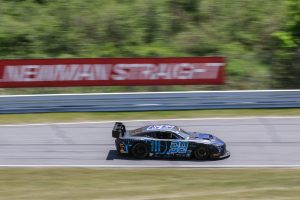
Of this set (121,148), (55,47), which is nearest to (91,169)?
(121,148)

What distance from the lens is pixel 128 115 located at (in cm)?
2200

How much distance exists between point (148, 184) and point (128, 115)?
27.7 feet

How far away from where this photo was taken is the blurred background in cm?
2692

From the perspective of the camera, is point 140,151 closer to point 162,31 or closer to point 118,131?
point 118,131

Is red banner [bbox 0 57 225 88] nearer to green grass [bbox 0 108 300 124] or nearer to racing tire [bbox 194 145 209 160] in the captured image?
green grass [bbox 0 108 300 124]

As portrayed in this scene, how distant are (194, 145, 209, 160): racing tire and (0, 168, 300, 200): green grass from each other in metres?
0.91

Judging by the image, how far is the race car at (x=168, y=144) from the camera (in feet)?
52.4

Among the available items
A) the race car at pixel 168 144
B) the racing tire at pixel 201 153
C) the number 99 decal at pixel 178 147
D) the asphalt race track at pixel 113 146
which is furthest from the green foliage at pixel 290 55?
the number 99 decal at pixel 178 147

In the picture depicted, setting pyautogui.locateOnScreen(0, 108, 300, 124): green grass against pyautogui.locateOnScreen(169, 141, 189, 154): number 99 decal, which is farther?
pyautogui.locateOnScreen(0, 108, 300, 124): green grass

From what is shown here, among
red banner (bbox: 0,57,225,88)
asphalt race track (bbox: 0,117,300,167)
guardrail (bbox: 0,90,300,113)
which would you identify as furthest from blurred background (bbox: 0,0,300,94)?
asphalt race track (bbox: 0,117,300,167)

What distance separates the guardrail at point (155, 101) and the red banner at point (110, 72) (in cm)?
123

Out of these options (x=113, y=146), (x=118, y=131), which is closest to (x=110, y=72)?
(x=113, y=146)

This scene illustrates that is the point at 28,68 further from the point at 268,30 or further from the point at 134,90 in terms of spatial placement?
the point at 268,30

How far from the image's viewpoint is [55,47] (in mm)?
29109
